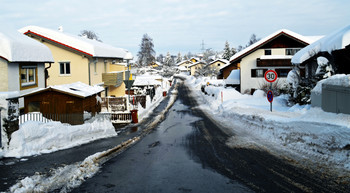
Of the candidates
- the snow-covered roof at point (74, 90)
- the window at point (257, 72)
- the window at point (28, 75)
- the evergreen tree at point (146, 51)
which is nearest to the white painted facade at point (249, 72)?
the window at point (257, 72)

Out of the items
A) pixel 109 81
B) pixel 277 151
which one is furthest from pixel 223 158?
pixel 109 81

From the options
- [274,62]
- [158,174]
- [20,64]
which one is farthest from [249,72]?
[158,174]

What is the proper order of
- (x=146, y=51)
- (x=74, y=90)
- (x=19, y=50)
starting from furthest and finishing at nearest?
(x=146, y=51)
(x=74, y=90)
(x=19, y=50)

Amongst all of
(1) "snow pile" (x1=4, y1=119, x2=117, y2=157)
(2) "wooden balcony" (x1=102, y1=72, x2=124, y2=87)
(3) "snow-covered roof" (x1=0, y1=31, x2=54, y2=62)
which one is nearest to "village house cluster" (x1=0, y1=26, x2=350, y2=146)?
(3) "snow-covered roof" (x1=0, y1=31, x2=54, y2=62)

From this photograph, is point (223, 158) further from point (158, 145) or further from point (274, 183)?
point (158, 145)

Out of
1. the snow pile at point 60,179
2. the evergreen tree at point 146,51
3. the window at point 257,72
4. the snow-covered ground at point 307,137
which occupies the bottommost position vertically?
the snow pile at point 60,179

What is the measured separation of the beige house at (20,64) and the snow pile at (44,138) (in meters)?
3.82

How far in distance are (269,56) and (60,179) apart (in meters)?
32.3

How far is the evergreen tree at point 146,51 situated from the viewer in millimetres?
101231

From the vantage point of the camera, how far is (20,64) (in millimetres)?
15852

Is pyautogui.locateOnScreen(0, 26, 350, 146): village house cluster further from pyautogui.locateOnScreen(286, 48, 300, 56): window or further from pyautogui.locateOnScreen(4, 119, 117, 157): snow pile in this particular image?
pyautogui.locateOnScreen(4, 119, 117, 157): snow pile

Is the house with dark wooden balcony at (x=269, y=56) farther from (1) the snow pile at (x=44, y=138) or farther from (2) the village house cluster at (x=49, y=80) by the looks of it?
(1) the snow pile at (x=44, y=138)

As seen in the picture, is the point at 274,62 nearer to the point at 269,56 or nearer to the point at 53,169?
the point at 269,56

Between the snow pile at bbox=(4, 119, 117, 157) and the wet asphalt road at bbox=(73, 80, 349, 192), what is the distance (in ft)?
8.96
